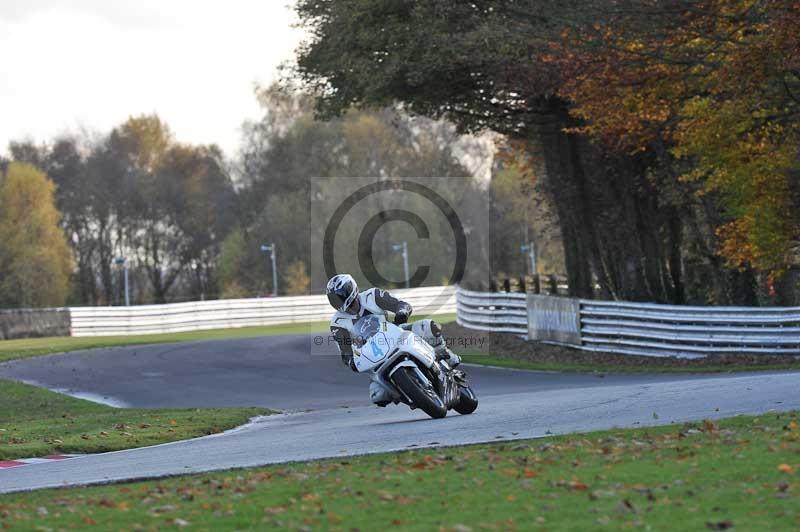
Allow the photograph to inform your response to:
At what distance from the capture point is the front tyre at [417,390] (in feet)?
44.3

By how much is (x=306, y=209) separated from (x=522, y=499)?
A: 68887mm

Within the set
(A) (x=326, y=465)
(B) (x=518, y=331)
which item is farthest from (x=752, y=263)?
(A) (x=326, y=465)

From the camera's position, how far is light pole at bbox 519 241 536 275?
76.1 meters

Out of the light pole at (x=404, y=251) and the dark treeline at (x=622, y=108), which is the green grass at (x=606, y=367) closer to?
the dark treeline at (x=622, y=108)

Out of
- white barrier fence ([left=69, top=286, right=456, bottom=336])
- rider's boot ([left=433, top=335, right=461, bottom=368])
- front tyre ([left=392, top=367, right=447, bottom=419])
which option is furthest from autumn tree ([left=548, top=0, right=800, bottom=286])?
white barrier fence ([left=69, top=286, right=456, bottom=336])

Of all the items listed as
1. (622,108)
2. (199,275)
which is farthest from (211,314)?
(199,275)

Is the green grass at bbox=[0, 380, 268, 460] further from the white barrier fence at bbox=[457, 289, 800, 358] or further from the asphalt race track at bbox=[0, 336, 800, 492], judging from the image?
the white barrier fence at bbox=[457, 289, 800, 358]

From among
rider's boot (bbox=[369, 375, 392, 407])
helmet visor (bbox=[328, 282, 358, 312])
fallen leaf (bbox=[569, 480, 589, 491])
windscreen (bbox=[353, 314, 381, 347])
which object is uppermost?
helmet visor (bbox=[328, 282, 358, 312])

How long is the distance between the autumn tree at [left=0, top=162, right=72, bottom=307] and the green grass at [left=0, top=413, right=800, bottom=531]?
7067cm

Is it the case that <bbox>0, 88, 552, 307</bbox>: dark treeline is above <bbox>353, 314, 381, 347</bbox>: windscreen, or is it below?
above

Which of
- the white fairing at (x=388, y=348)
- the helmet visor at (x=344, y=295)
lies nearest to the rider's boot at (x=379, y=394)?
the white fairing at (x=388, y=348)

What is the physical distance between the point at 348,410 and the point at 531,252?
59429mm

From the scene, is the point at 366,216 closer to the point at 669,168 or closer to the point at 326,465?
the point at 669,168

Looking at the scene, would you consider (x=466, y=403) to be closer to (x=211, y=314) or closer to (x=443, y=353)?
(x=443, y=353)
